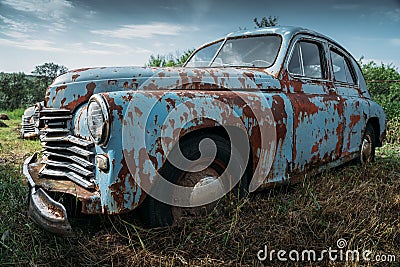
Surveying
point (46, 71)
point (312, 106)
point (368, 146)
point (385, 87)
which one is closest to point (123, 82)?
point (312, 106)

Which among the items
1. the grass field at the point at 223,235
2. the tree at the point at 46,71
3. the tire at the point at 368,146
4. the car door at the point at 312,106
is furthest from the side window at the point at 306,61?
the tree at the point at 46,71

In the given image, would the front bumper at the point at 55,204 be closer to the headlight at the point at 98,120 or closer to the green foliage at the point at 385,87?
the headlight at the point at 98,120

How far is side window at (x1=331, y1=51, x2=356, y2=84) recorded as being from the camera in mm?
4434

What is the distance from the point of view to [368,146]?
5.10 m

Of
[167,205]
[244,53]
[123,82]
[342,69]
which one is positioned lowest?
[167,205]

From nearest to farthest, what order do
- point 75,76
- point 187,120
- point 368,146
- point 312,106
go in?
point 187,120, point 75,76, point 312,106, point 368,146

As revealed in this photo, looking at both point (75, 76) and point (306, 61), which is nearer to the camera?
point (75, 76)

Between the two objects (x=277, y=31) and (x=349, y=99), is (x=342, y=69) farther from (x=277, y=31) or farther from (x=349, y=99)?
(x=277, y=31)

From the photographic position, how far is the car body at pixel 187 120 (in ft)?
7.48

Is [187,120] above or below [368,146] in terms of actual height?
above

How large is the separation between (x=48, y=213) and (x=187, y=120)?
3.30 ft

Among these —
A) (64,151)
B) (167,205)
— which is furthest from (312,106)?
(64,151)

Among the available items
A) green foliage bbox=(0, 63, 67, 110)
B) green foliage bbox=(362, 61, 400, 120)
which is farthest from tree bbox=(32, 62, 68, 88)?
→ green foliage bbox=(362, 61, 400, 120)

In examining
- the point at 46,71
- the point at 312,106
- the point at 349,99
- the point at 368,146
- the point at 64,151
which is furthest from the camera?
the point at 46,71
